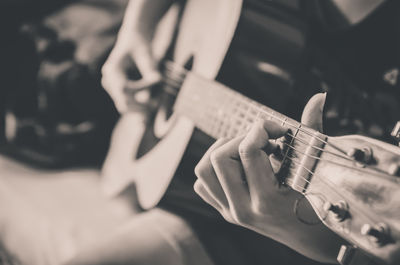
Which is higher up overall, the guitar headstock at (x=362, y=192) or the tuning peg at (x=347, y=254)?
the guitar headstock at (x=362, y=192)

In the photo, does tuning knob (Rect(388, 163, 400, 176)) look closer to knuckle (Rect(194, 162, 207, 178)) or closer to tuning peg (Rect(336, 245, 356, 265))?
tuning peg (Rect(336, 245, 356, 265))

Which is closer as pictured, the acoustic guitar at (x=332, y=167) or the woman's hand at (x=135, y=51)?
the acoustic guitar at (x=332, y=167)

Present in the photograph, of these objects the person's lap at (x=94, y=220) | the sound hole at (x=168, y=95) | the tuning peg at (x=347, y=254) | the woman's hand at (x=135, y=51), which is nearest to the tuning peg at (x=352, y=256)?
the tuning peg at (x=347, y=254)

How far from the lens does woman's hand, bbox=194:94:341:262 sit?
43 centimetres

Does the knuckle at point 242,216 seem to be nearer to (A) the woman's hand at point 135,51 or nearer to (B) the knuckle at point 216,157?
(B) the knuckle at point 216,157

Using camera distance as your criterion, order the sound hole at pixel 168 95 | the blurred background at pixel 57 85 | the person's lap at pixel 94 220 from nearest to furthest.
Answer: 1. the person's lap at pixel 94 220
2. the sound hole at pixel 168 95
3. the blurred background at pixel 57 85

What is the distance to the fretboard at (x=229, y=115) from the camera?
1.39 feet

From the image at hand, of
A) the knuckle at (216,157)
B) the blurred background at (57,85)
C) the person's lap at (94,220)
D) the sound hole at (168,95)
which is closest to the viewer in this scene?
the knuckle at (216,157)

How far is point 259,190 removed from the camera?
456 millimetres

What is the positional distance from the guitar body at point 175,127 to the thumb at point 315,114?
29cm

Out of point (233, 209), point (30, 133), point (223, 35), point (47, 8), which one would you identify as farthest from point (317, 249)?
point (47, 8)

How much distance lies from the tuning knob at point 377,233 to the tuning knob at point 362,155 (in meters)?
0.06

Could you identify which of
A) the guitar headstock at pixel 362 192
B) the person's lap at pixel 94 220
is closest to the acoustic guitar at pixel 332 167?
the guitar headstock at pixel 362 192

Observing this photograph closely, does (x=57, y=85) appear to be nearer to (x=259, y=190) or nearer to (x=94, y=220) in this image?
(x=94, y=220)
